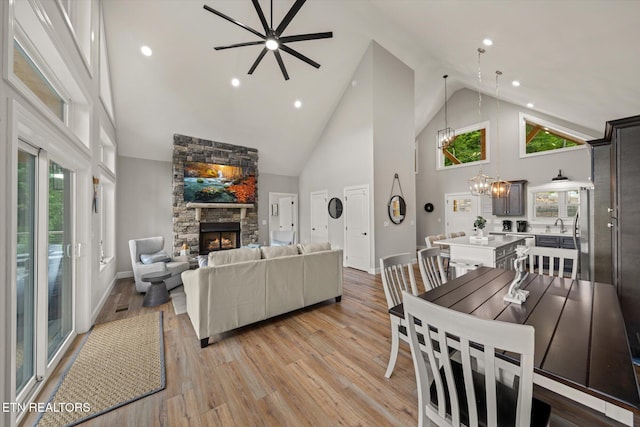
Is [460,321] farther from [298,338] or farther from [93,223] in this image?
[93,223]

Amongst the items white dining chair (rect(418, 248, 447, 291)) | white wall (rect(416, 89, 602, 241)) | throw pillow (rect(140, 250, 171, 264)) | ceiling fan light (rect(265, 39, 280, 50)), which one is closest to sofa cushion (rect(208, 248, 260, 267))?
white dining chair (rect(418, 248, 447, 291))

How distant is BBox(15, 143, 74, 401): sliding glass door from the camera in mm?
1808

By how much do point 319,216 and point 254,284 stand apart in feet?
15.2

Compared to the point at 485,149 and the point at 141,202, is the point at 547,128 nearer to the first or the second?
the point at 485,149

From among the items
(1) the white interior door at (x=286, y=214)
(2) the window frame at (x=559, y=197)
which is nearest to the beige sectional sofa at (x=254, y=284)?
(1) the white interior door at (x=286, y=214)

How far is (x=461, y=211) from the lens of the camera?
762cm

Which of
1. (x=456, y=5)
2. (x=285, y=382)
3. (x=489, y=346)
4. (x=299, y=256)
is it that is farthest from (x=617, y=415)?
(x=456, y=5)

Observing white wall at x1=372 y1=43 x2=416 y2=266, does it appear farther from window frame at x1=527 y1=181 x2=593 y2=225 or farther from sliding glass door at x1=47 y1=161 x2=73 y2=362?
sliding glass door at x1=47 y1=161 x2=73 y2=362

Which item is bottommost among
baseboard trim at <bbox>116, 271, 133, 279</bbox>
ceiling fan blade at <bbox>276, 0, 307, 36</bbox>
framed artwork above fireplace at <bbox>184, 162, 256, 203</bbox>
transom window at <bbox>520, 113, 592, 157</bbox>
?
baseboard trim at <bbox>116, 271, 133, 279</bbox>

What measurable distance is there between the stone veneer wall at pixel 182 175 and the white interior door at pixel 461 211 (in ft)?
20.9

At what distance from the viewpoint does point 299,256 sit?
3.20 meters

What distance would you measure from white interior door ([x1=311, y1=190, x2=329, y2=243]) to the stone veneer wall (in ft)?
6.46

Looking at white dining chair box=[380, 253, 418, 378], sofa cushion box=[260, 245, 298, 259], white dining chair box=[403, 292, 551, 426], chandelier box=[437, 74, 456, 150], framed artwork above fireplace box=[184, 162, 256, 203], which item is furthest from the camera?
chandelier box=[437, 74, 456, 150]

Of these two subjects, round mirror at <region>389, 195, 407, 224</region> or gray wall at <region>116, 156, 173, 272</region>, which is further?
round mirror at <region>389, 195, 407, 224</region>
